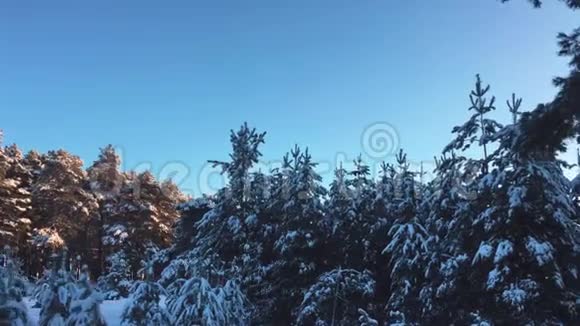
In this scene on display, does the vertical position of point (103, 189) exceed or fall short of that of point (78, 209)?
it exceeds it

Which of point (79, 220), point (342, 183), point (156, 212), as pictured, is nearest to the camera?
point (342, 183)

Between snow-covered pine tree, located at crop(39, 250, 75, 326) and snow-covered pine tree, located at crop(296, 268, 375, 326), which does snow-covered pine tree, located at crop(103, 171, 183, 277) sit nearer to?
snow-covered pine tree, located at crop(296, 268, 375, 326)

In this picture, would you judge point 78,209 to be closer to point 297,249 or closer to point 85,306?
point 297,249

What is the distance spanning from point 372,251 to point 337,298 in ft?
9.34

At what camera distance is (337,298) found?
1440 centimetres

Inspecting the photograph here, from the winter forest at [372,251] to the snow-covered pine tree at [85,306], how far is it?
0.02 metres

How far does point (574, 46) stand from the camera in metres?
5.14

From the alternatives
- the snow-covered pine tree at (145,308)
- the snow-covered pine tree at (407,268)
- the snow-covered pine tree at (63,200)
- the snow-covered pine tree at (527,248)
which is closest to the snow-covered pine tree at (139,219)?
the snow-covered pine tree at (63,200)

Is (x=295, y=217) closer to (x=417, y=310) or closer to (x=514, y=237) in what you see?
(x=417, y=310)

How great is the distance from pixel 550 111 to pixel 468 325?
24.7 feet

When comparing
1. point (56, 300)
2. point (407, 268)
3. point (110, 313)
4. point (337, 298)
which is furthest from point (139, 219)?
point (56, 300)

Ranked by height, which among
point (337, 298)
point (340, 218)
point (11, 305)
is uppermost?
point (340, 218)

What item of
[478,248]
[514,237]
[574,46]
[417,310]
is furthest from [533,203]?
[574,46]

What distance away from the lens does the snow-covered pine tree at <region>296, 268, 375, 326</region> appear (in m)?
14.0
